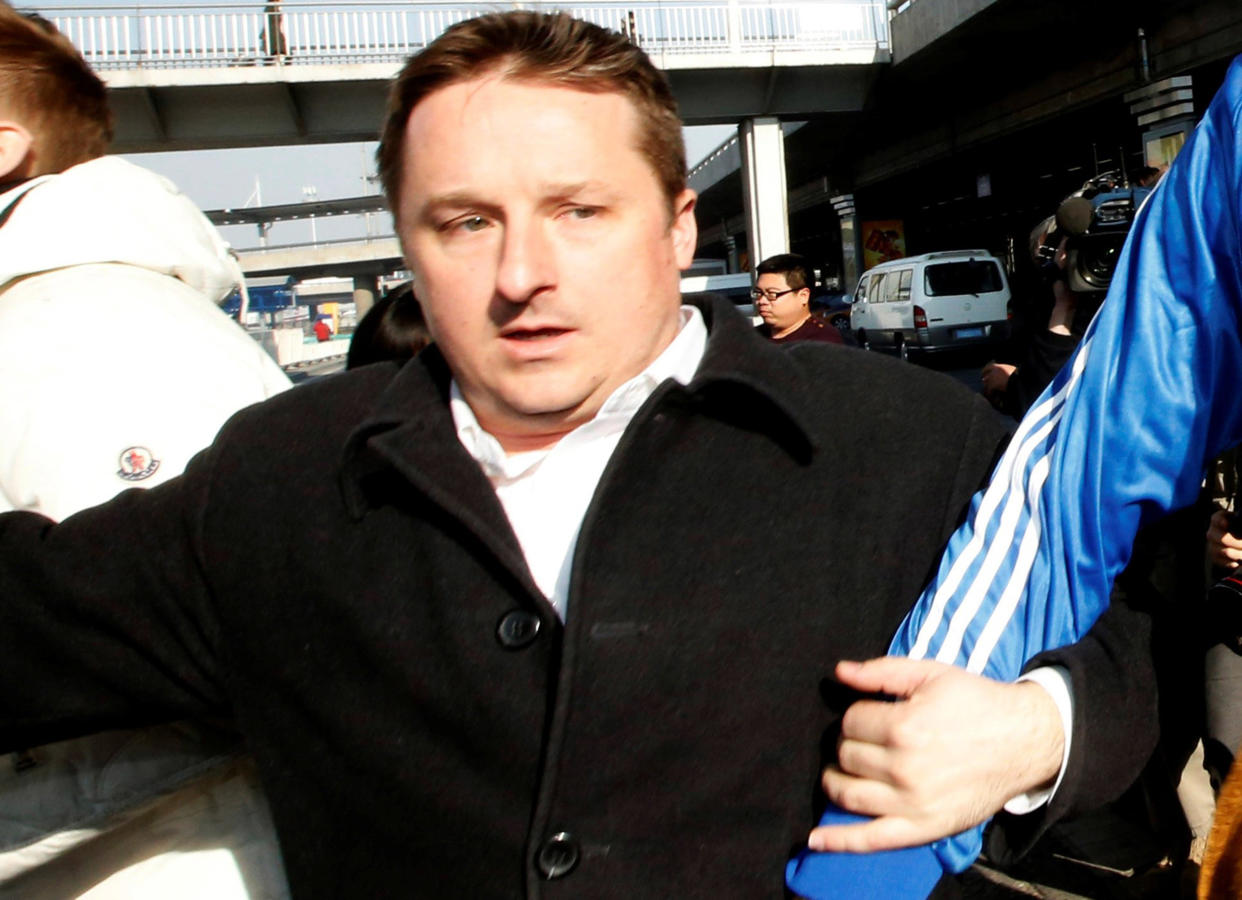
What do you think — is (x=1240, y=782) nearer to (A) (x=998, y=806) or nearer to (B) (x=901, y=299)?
(A) (x=998, y=806)

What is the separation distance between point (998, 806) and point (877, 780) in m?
0.15

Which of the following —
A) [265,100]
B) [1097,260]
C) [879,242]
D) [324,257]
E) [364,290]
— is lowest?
[1097,260]

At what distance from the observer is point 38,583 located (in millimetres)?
1521

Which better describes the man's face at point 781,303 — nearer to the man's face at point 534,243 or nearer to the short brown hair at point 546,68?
the short brown hair at point 546,68

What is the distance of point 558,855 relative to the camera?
1.38 metres

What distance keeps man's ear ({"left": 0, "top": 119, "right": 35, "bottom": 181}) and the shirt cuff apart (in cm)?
164

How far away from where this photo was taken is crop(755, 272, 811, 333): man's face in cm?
719

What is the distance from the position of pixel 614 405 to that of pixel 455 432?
0.22m

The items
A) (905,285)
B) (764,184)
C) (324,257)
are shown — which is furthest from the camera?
(324,257)

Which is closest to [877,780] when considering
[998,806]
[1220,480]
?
[998,806]

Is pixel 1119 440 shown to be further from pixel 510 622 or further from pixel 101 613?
pixel 101 613

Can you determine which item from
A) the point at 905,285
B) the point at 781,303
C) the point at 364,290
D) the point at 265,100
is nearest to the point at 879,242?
the point at 905,285

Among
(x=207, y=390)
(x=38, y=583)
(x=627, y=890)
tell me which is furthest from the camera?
(x=207, y=390)

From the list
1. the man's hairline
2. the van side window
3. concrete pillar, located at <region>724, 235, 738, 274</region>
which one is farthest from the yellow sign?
the man's hairline
